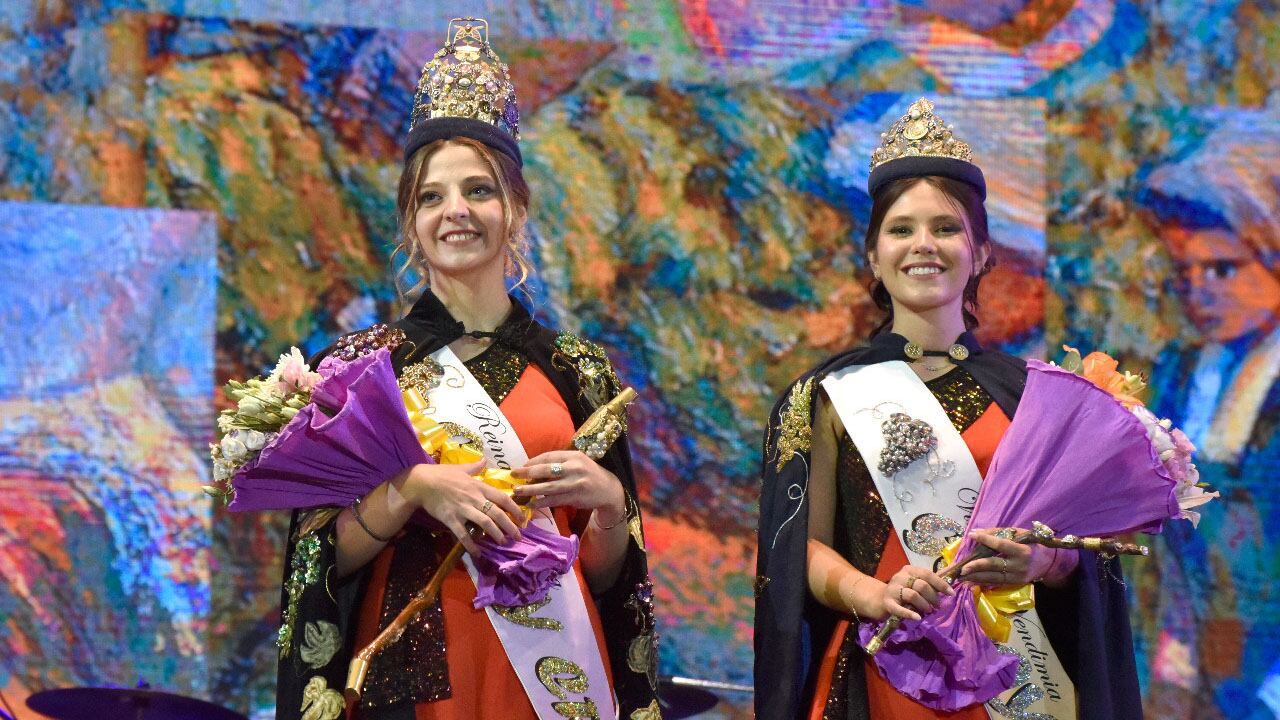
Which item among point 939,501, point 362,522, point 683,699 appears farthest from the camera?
point 683,699

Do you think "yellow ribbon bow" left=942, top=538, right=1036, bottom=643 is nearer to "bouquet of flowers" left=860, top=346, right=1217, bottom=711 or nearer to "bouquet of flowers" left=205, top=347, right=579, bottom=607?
"bouquet of flowers" left=860, top=346, right=1217, bottom=711

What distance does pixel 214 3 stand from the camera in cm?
379

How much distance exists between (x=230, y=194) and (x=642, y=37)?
112 centimetres

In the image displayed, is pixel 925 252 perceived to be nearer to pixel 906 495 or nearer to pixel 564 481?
pixel 906 495

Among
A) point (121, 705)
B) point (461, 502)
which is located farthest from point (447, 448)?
point (121, 705)

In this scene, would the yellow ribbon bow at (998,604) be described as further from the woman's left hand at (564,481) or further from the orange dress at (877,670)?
the woman's left hand at (564,481)

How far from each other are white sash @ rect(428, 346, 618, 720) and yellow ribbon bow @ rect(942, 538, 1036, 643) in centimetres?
58

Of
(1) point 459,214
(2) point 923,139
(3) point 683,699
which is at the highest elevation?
(2) point 923,139

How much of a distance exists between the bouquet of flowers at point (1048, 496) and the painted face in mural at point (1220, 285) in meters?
1.76

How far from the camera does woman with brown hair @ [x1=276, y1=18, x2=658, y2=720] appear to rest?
2234 mm

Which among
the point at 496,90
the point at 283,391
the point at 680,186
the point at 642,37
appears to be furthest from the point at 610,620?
the point at 642,37

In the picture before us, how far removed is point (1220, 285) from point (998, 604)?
2019 mm

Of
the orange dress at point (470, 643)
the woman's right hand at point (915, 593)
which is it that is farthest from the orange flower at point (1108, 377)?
the orange dress at point (470, 643)

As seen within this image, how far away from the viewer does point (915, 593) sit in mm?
2301
